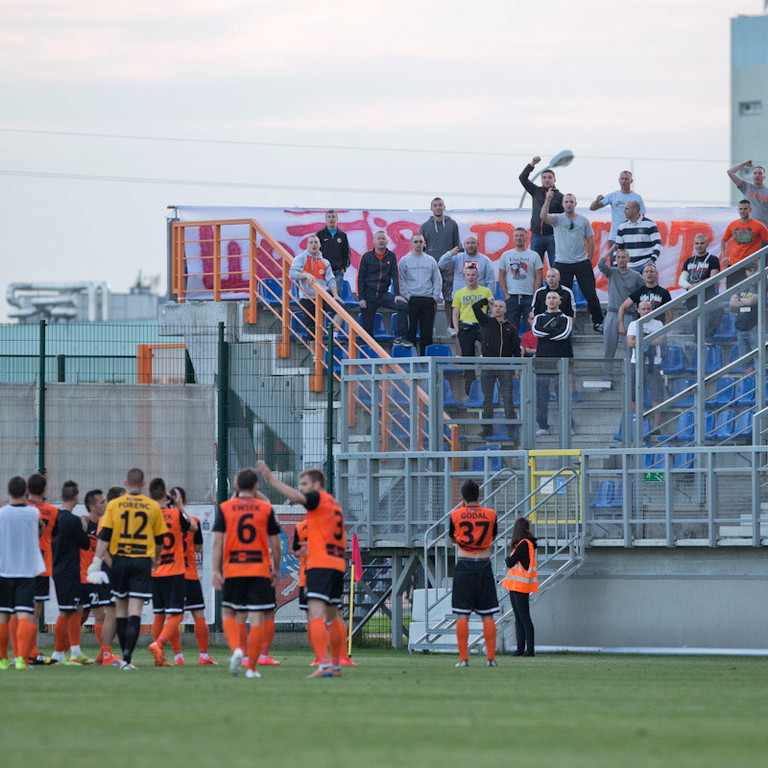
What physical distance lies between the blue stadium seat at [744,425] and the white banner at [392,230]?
6.54 metres

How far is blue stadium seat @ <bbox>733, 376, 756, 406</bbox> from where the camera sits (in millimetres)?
21172

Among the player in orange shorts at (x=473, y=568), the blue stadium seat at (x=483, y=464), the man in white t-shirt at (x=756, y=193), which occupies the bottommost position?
the player in orange shorts at (x=473, y=568)

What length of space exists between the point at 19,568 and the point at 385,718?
633 centimetres

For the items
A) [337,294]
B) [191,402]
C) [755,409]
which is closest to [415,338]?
[337,294]

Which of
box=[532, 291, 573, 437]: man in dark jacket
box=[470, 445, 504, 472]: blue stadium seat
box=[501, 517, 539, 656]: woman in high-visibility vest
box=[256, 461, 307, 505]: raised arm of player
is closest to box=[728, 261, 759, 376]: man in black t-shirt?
box=[532, 291, 573, 437]: man in dark jacket

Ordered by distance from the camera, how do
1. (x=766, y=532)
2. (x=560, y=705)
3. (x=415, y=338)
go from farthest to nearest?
1. (x=415, y=338)
2. (x=766, y=532)
3. (x=560, y=705)

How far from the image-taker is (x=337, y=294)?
24750 mm

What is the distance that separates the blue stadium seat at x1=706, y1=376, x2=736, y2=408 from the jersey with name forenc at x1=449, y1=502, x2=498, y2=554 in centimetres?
665

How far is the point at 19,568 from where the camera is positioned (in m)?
14.5

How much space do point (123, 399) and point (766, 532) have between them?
29.4ft

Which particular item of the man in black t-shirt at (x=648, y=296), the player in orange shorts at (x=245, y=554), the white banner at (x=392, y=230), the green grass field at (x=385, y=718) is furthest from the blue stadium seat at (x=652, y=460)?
the player in orange shorts at (x=245, y=554)

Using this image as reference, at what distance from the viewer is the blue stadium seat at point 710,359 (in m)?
21.5

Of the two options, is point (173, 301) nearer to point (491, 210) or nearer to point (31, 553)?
point (491, 210)

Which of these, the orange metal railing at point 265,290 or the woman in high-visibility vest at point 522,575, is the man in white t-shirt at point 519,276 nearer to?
the orange metal railing at point 265,290
